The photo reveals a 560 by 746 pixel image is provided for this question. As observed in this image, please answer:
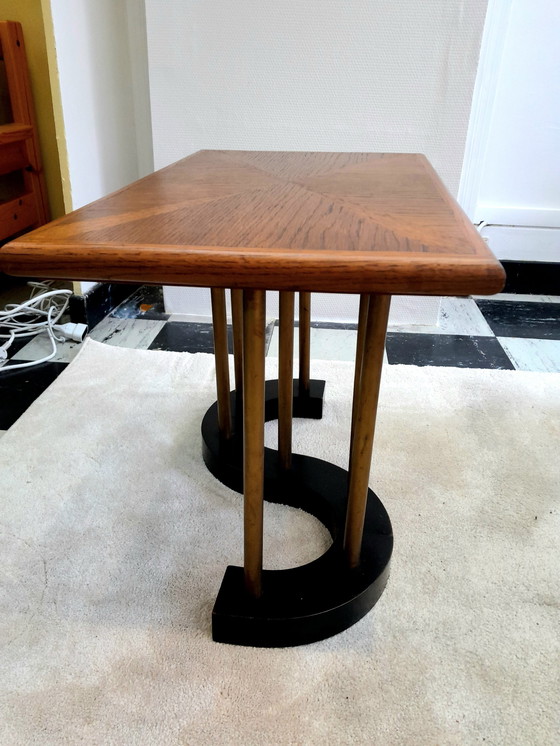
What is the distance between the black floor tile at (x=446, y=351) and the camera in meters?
1.50

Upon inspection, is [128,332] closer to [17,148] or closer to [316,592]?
[17,148]

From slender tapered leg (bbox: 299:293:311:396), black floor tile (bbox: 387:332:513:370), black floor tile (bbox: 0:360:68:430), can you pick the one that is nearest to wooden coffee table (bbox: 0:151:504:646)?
slender tapered leg (bbox: 299:293:311:396)

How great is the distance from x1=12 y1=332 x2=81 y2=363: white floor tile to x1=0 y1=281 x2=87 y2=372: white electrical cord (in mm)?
15

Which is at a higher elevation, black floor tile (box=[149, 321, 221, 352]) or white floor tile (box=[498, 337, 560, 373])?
white floor tile (box=[498, 337, 560, 373])

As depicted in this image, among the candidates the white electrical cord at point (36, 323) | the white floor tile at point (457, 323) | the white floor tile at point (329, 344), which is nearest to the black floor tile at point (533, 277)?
the white floor tile at point (457, 323)

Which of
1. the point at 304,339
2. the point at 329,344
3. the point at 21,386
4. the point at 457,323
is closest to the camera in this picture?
the point at 304,339

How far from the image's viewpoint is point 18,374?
4.61ft

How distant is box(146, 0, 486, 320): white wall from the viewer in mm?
1444

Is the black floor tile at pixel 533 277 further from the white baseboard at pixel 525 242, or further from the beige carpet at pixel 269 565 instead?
the beige carpet at pixel 269 565

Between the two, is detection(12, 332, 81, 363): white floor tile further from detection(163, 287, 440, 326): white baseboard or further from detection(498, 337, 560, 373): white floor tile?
detection(498, 337, 560, 373): white floor tile

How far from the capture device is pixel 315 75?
4.97ft

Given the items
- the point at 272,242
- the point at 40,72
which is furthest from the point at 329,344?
the point at 40,72

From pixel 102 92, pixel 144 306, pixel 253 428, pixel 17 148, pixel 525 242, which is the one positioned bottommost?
pixel 144 306

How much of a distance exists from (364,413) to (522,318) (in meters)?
1.31
